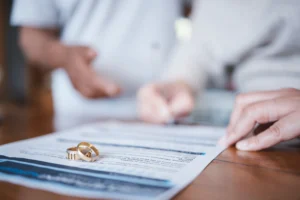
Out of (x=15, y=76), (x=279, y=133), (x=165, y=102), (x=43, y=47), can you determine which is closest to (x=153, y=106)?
(x=165, y=102)

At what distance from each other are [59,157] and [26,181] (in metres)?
0.08

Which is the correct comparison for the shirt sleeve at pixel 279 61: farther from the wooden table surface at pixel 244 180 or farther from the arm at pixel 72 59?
the arm at pixel 72 59

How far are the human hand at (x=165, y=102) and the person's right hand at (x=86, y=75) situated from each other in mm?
94

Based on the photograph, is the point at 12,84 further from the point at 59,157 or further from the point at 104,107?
the point at 59,157

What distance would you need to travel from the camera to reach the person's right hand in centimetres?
74

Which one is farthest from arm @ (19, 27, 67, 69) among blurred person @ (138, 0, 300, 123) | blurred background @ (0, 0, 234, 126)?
blurred background @ (0, 0, 234, 126)

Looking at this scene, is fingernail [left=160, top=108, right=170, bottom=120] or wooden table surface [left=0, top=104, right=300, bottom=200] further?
fingernail [left=160, top=108, right=170, bottom=120]

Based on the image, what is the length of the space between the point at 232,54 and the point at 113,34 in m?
0.50

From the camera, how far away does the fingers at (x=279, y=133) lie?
0.38 m

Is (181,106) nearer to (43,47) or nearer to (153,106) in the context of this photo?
(153,106)

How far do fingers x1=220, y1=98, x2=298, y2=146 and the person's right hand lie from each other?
38 centimetres

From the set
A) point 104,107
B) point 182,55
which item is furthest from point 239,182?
point 104,107

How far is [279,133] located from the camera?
1.29 ft

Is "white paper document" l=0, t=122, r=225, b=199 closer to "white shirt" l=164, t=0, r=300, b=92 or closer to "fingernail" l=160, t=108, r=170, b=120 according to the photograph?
"fingernail" l=160, t=108, r=170, b=120
